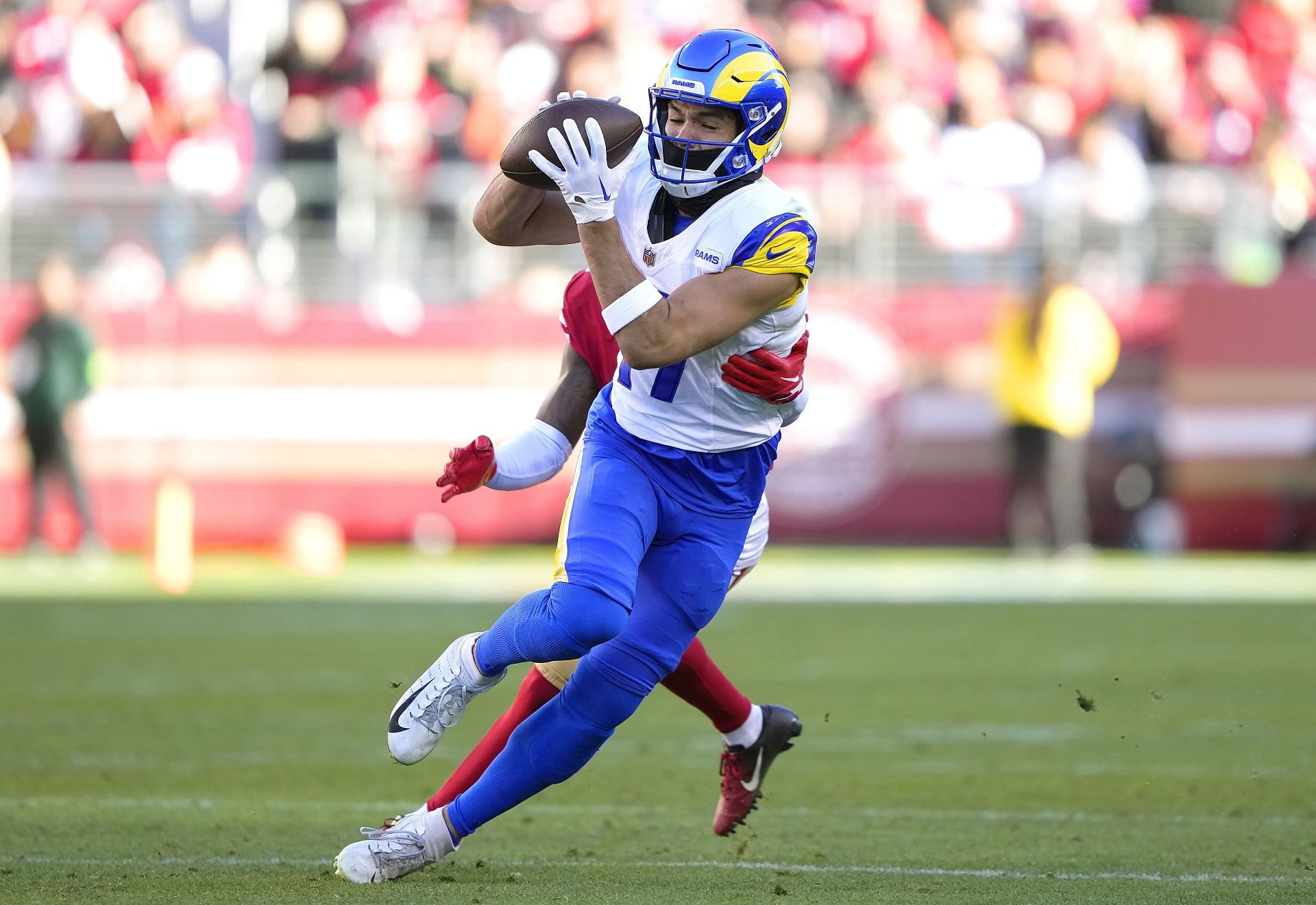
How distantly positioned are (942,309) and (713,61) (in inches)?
417

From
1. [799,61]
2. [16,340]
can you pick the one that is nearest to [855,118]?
[799,61]

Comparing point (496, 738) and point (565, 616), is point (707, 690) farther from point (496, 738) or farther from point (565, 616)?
point (565, 616)

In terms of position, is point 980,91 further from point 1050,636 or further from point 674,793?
point 674,793

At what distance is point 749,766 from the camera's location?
18.0ft

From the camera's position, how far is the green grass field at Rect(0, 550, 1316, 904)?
4.79 m

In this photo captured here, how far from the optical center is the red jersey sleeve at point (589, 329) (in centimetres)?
529

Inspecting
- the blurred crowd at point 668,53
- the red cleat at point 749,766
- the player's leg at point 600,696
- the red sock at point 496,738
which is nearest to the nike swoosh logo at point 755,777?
the red cleat at point 749,766

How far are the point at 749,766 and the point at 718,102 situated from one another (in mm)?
1893

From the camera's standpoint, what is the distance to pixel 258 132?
16.8 m

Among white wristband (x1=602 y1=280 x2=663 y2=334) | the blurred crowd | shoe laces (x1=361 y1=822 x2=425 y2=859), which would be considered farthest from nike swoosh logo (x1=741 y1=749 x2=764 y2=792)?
the blurred crowd

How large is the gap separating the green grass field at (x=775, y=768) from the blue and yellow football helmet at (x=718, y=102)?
Result: 5.53 feet

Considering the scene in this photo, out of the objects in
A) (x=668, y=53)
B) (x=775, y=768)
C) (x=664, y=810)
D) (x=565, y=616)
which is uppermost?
(x=668, y=53)

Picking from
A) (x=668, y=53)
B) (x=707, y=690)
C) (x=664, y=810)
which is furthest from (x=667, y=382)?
(x=668, y=53)

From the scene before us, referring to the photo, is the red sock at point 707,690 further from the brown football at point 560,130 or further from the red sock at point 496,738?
the brown football at point 560,130
